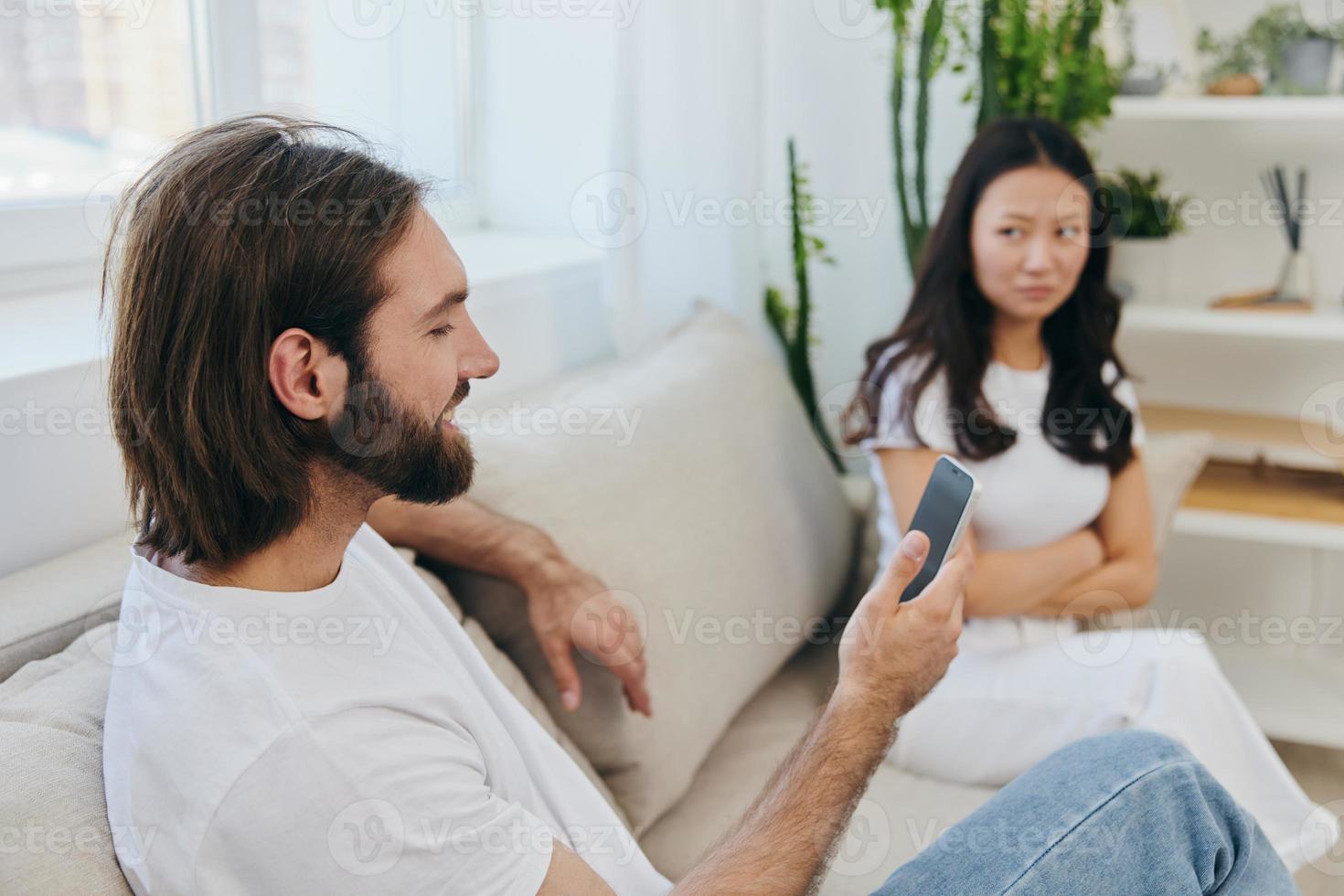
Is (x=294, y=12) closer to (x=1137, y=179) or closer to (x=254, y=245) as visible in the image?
(x=254, y=245)

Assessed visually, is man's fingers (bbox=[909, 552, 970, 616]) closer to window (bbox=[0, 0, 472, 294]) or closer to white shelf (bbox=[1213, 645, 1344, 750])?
window (bbox=[0, 0, 472, 294])

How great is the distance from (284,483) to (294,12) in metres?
1.24

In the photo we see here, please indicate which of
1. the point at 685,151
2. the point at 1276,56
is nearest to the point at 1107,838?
the point at 685,151

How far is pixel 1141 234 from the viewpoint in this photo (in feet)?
7.02

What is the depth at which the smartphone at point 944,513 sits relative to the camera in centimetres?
108

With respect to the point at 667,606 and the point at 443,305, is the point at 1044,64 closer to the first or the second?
the point at 667,606

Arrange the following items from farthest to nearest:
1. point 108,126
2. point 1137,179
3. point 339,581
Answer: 1. point 1137,179
2. point 108,126
3. point 339,581

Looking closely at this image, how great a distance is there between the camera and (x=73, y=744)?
83cm

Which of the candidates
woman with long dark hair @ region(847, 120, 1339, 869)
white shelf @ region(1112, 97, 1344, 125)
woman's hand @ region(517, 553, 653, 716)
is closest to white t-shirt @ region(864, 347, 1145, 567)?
woman with long dark hair @ region(847, 120, 1339, 869)

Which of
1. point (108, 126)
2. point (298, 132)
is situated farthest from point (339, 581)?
point (108, 126)

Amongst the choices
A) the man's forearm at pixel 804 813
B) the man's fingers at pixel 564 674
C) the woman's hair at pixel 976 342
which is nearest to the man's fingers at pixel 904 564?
the man's forearm at pixel 804 813

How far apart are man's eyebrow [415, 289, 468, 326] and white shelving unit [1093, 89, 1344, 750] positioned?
1.51 meters

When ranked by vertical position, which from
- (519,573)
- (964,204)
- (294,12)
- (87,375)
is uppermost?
(294,12)

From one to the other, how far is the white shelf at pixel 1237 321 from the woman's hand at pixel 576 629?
1.15 metres
